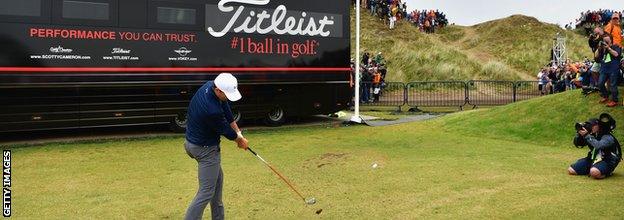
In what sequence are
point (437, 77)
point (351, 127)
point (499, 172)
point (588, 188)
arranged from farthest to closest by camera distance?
point (437, 77) < point (351, 127) < point (499, 172) < point (588, 188)

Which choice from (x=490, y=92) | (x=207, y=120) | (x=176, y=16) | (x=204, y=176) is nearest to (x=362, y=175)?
(x=204, y=176)

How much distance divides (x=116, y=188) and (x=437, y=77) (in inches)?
1003

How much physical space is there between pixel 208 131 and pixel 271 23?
31.8 ft

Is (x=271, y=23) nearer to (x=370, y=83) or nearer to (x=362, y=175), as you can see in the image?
(x=362, y=175)

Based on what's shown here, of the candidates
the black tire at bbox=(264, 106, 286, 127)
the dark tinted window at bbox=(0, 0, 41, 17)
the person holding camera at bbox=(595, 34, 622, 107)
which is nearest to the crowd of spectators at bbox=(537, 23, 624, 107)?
the person holding camera at bbox=(595, 34, 622, 107)

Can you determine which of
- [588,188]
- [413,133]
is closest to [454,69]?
[413,133]

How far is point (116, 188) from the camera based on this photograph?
27.1ft

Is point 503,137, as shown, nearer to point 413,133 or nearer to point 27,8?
point 413,133

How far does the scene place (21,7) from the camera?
11.8m

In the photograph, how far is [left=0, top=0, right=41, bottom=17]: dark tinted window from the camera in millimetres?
11648

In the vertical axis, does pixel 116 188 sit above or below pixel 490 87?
below

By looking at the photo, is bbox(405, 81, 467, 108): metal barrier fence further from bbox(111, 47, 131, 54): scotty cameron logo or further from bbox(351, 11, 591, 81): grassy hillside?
bbox(111, 47, 131, 54): scotty cameron logo

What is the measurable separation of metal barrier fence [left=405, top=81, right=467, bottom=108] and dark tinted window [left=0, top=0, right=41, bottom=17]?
49.1 feet

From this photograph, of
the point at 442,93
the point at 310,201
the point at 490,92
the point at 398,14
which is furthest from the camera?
the point at 398,14
